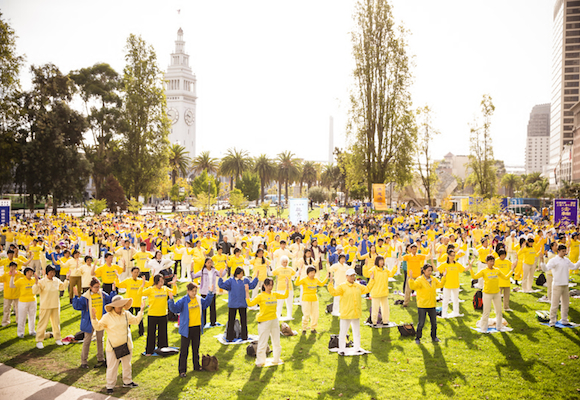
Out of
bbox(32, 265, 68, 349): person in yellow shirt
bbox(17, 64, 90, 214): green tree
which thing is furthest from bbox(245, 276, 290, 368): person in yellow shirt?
bbox(17, 64, 90, 214): green tree

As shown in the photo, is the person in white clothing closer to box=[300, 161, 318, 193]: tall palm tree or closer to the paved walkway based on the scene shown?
the paved walkway

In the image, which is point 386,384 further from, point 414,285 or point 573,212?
point 573,212

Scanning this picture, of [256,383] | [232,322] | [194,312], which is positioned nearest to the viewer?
[256,383]

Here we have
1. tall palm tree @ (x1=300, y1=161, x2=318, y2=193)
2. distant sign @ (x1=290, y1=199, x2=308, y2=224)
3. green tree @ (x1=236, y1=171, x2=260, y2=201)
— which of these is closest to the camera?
distant sign @ (x1=290, y1=199, x2=308, y2=224)

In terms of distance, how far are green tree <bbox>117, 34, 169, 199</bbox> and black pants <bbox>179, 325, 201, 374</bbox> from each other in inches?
1700

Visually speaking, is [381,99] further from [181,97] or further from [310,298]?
[181,97]

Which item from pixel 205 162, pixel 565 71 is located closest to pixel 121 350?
pixel 205 162

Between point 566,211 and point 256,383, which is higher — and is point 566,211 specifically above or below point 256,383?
above

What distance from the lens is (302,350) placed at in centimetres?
877

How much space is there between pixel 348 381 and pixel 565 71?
150 metres

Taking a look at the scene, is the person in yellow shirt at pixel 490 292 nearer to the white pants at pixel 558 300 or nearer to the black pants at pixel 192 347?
the white pants at pixel 558 300

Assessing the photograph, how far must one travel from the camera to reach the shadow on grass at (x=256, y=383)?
6.82 metres

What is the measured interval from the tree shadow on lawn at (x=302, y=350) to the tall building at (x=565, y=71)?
130929 mm

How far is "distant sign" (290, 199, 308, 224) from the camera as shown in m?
28.6
